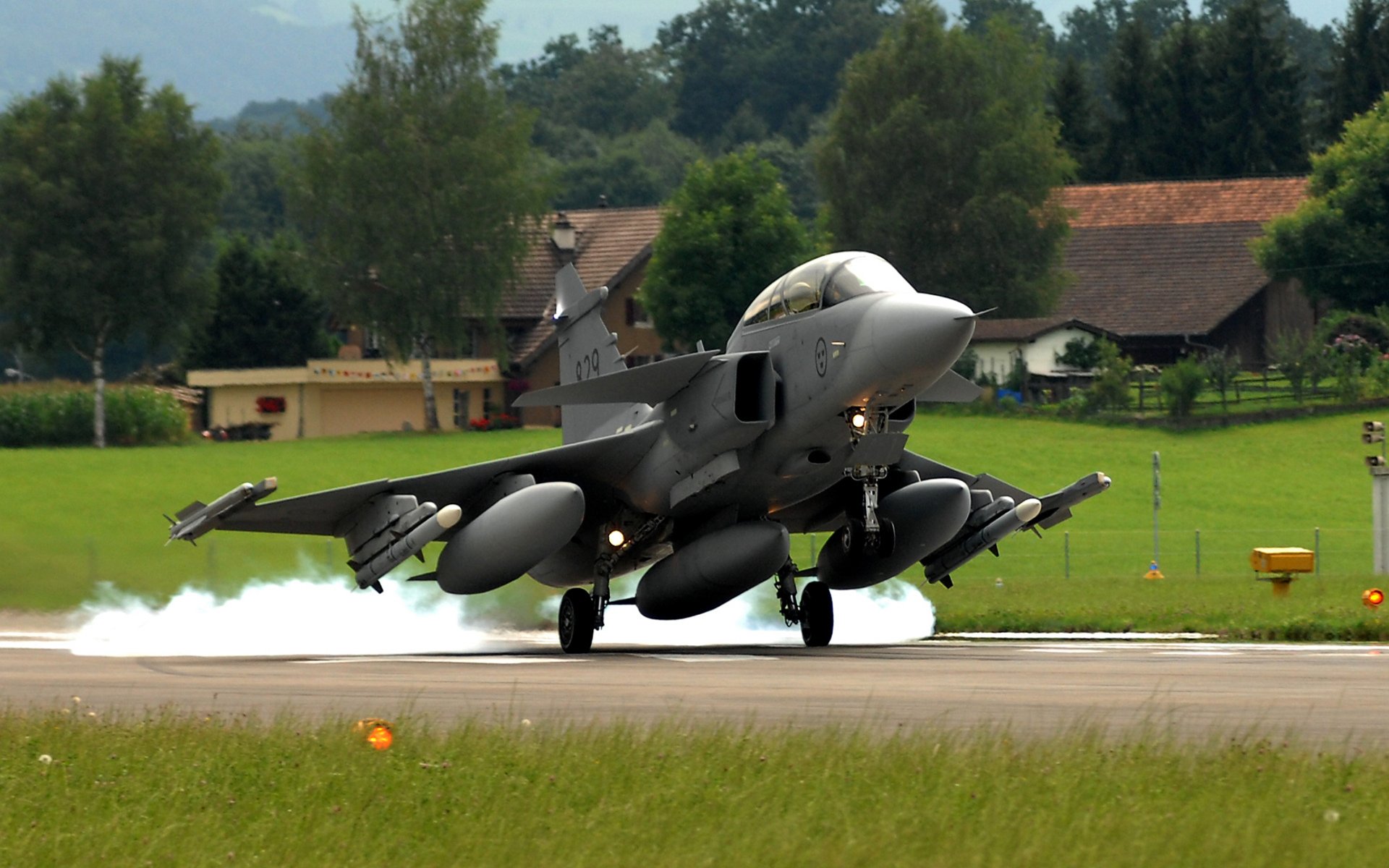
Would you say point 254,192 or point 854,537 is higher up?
point 254,192

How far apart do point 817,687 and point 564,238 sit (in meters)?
62.3

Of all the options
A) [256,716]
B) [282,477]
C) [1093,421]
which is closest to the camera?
[256,716]

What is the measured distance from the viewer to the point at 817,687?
14.7 metres

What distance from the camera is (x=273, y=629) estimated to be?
24844 mm

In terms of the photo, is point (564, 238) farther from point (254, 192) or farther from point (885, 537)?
point (254, 192)

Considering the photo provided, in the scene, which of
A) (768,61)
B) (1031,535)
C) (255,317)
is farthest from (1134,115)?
(768,61)

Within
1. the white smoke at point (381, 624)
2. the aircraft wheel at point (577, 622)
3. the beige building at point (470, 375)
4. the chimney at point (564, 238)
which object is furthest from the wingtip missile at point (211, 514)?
the chimney at point (564, 238)

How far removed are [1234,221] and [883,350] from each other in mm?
63302

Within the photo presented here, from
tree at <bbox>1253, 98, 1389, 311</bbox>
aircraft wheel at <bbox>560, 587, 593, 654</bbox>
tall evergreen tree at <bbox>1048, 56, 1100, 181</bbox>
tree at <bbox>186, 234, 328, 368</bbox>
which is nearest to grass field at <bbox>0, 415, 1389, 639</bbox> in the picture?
aircraft wheel at <bbox>560, 587, 593, 654</bbox>

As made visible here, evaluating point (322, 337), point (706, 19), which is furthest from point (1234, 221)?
point (706, 19)

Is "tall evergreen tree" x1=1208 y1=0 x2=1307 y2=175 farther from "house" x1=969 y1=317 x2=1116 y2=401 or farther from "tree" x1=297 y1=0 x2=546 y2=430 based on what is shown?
"tree" x1=297 y1=0 x2=546 y2=430

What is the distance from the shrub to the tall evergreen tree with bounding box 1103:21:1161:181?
121 feet

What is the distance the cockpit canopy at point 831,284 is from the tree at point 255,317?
55.3m

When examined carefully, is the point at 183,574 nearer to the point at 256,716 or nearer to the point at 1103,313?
the point at 256,716
